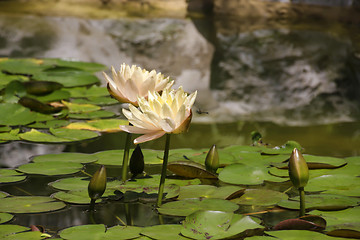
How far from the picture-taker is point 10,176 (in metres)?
1.62

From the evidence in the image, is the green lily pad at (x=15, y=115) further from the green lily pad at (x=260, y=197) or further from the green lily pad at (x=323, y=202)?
the green lily pad at (x=323, y=202)

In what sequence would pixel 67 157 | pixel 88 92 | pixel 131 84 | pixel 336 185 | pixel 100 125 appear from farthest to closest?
pixel 88 92
pixel 100 125
pixel 67 157
pixel 336 185
pixel 131 84

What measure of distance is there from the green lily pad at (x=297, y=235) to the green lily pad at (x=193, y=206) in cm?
18

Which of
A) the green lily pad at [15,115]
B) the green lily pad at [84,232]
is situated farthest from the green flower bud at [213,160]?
the green lily pad at [15,115]

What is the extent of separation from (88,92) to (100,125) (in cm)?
61

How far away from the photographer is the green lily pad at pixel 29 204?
134cm

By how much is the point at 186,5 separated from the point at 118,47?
56.6 inches

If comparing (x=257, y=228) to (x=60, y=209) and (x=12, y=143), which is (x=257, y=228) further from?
(x=12, y=143)

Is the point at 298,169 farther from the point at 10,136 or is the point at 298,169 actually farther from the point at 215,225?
the point at 10,136

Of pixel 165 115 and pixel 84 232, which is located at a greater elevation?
pixel 165 115

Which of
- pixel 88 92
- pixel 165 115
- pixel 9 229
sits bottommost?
pixel 9 229

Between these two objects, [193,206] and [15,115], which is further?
[15,115]

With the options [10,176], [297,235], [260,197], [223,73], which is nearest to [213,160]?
[260,197]

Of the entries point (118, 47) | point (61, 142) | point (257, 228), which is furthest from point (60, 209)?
point (118, 47)
